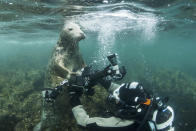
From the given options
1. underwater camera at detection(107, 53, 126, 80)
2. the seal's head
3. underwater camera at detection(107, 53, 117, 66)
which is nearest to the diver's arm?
underwater camera at detection(107, 53, 126, 80)

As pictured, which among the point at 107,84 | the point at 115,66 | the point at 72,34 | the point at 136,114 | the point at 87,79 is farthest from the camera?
the point at 72,34

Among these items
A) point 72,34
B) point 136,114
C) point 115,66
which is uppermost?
point 72,34

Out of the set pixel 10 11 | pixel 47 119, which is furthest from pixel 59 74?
pixel 10 11

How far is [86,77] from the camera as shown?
4.87m

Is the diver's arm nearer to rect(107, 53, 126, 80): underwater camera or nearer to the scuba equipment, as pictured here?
the scuba equipment

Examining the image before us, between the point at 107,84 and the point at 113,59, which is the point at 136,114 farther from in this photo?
the point at 107,84

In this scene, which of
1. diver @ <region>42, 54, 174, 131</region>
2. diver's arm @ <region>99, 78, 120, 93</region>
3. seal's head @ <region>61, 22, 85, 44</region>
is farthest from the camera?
seal's head @ <region>61, 22, 85, 44</region>

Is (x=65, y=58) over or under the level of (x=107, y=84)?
over

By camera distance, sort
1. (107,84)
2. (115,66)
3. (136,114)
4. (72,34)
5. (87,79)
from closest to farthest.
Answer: (136,114) < (115,66) < (87,79) < (107,84) < (72,34)

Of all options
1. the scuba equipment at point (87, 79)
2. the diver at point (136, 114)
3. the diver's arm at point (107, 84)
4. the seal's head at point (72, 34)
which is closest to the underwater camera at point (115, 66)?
the scuba equipment at point (87, 79)

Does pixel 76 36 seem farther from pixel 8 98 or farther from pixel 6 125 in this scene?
pixel 8 98

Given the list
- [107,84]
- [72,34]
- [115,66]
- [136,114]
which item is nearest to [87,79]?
[115,66]

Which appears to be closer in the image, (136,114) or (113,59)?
(136,114)

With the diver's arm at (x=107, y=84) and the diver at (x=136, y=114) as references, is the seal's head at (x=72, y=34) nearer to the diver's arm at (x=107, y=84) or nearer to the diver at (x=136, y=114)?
the diver's arm at (x=107, y=84)
